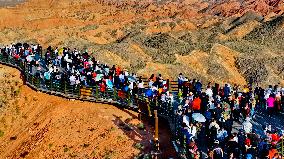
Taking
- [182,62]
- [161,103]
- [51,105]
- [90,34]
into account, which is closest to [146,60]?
[182,62]

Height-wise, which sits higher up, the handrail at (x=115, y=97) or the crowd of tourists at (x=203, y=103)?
the crowd of tourists at (x=203, y=103)

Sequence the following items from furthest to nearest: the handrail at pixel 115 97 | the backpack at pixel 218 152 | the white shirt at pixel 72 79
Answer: the white shirt at pixel 72 79
the handrail at pixel 115 97
the backpack at pixel 218 152

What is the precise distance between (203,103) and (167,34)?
5236cm

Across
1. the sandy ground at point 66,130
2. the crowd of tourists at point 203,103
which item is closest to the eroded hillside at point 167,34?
the crowd of tourists at point 203,103

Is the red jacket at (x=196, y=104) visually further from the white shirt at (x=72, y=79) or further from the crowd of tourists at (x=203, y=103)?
the white shirt at (x=72, y=79)

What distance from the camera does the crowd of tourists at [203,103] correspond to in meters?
20.3

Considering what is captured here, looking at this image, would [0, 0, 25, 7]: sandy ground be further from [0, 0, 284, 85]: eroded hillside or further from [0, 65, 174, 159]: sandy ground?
[0, 65, 174, 159]: sandy ground

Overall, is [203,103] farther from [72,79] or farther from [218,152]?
[72,79]

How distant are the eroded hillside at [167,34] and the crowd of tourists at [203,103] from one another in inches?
822

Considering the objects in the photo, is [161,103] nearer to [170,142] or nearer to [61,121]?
[170,142]

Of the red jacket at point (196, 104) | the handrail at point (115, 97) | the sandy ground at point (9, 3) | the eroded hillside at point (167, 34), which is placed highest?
the red jacket at point (196, 104)

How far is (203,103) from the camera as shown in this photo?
24.6m

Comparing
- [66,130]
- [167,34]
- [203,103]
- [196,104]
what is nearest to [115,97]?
[66,130]

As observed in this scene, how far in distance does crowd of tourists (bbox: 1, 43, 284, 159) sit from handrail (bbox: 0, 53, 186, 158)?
0.79ft
